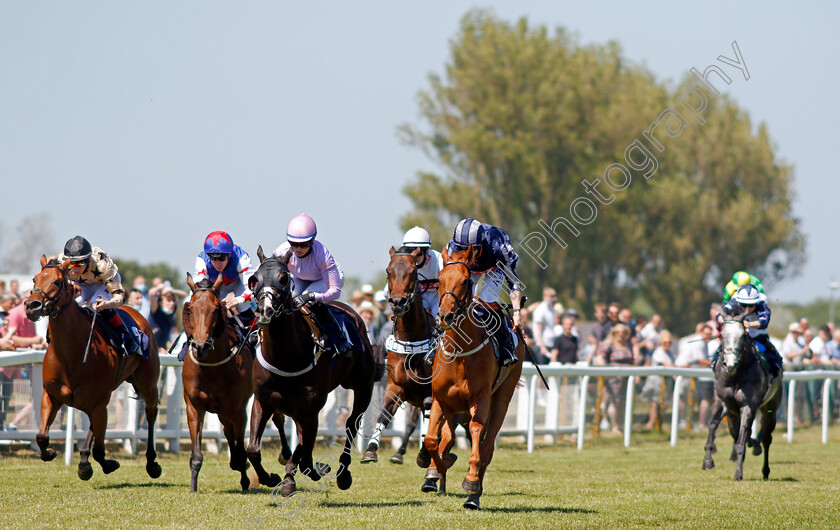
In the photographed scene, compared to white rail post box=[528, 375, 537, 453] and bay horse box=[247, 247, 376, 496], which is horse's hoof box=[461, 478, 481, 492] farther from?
white rail post box=[528, 375, 537, 453]

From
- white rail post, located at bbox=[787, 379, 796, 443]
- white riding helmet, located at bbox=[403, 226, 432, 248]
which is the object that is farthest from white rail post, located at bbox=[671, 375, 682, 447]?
white riding helmet, located at bbox=[403, 226, 432, 248]

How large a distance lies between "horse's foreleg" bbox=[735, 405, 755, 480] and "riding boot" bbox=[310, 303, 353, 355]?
16.6ft

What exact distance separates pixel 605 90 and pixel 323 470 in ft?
105

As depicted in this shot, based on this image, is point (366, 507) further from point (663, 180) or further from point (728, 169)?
point (728, 169)

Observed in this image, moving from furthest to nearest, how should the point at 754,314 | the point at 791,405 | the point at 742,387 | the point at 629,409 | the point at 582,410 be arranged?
1. the point at 791,405
2. the point at 629,409
3. the point at 582,410
4. the point at 754,314
5. the point at 742,387

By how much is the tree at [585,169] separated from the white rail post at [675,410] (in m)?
20.5

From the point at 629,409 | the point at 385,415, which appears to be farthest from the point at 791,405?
the point at 385,415

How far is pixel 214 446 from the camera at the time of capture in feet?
41.7

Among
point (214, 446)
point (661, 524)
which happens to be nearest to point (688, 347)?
point (214, 446)

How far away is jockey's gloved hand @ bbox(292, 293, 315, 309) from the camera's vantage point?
770cm

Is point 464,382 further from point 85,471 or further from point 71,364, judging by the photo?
point 85,471

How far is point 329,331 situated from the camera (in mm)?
Result: 8203

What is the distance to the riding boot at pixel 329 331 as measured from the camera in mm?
8078

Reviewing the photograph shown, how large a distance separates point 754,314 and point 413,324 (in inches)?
211
